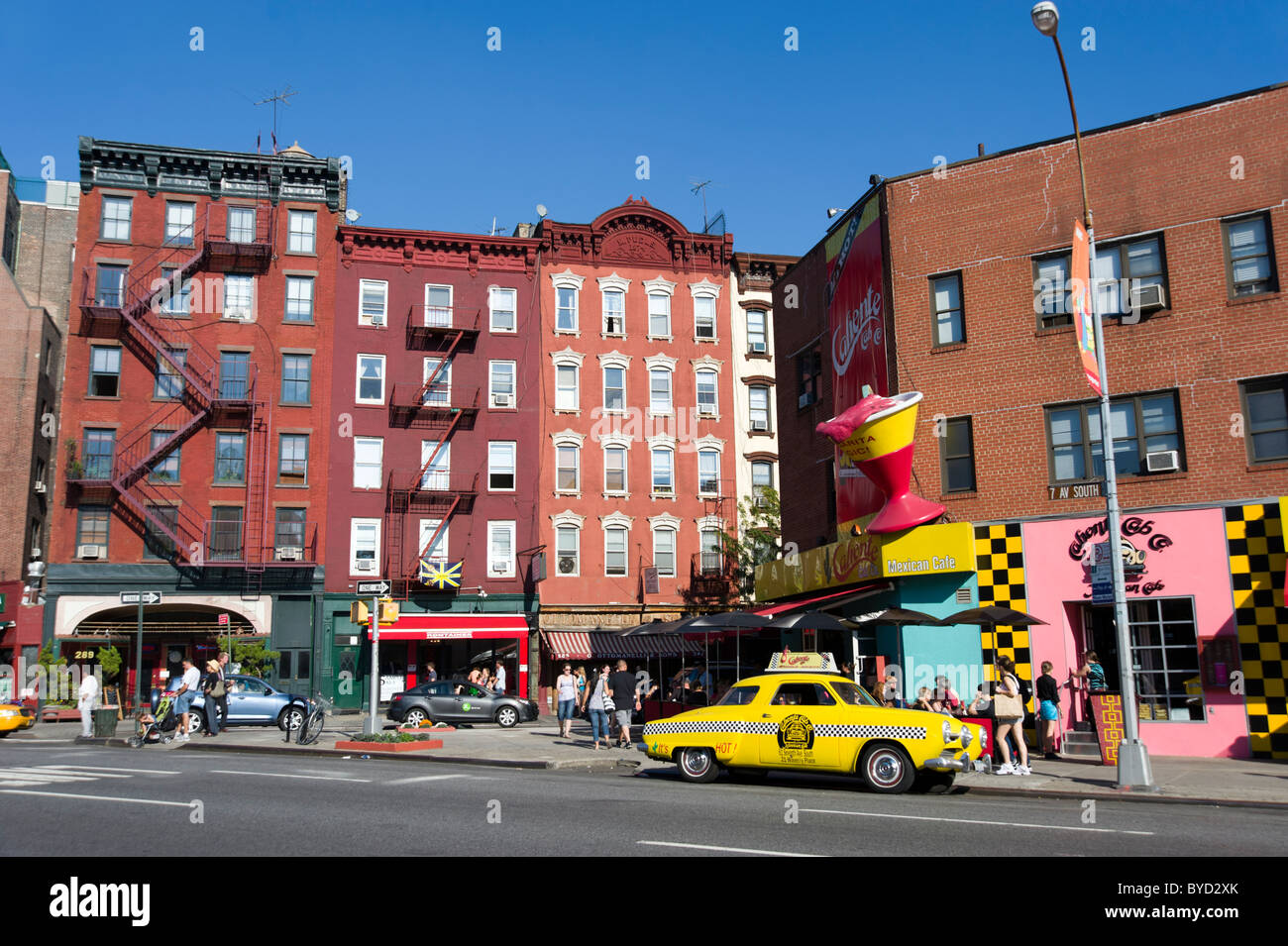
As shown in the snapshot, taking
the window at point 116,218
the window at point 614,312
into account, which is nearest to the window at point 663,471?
the window at point 614,312

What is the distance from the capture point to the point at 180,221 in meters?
41.0

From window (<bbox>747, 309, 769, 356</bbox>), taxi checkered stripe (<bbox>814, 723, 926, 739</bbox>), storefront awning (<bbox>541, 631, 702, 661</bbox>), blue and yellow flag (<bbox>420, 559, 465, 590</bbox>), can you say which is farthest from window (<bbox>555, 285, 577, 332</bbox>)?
taxi checkered stripe (<bbox>814, 723, 926, 739</bbox>)

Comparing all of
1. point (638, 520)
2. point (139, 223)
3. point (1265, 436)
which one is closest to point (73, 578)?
point (139, 223)

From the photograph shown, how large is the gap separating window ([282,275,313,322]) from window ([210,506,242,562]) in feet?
26.0

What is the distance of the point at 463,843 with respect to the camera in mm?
9320

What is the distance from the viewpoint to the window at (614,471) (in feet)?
142

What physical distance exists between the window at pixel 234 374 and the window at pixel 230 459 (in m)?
1.62

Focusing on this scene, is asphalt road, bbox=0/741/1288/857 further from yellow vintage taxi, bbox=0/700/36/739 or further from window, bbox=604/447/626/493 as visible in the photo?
window, bbox=604/447/626/493

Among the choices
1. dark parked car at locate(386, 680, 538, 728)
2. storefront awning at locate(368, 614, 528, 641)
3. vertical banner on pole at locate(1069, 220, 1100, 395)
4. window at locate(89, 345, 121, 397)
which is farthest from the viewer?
window at locate(89, 345, 121, 397)

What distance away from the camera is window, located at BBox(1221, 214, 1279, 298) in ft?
66.1

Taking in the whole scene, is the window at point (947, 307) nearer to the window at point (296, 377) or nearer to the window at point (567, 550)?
the window at point (567, 550)
